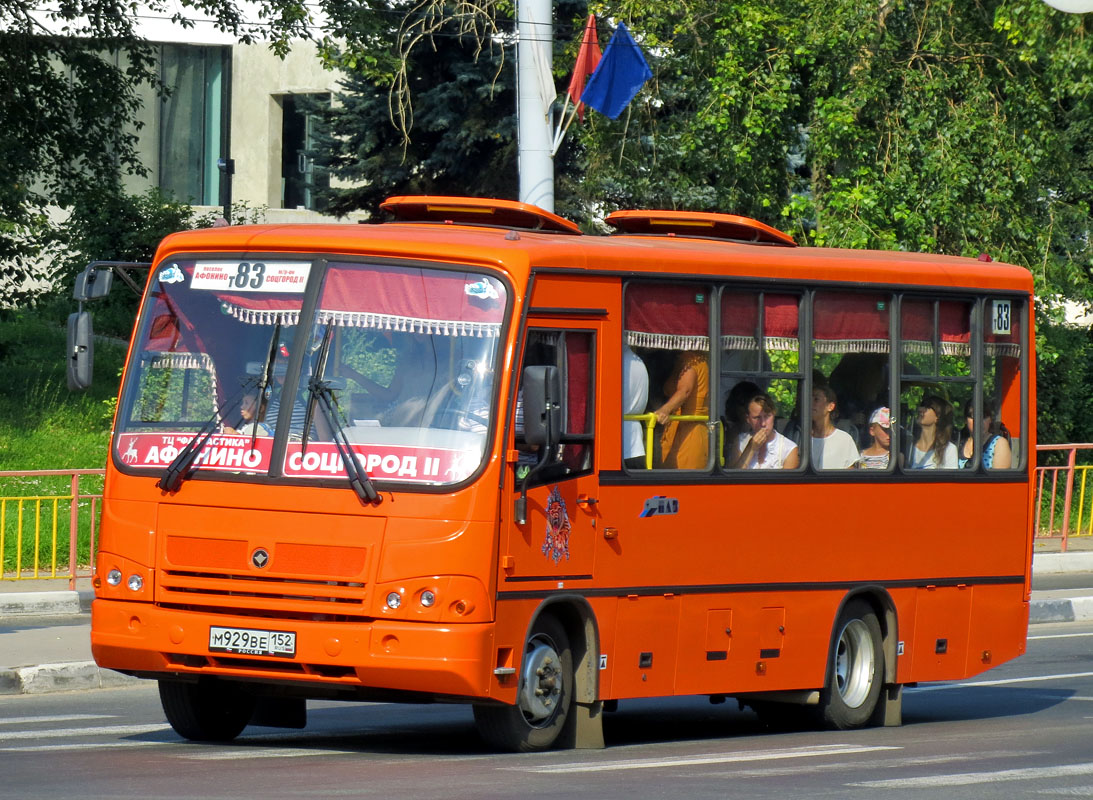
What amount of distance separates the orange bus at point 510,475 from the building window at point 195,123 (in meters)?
33.9

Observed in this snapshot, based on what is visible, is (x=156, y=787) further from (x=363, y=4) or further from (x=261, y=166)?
(x=261, y=166)

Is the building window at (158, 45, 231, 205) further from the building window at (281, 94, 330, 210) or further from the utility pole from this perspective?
the utility pole

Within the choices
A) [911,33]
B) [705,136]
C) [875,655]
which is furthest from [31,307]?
[875,655]

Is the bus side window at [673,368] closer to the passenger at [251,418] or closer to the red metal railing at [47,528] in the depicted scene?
the passenger at [251,418]

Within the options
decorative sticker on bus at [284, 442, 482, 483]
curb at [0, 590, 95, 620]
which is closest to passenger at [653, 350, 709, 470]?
decorative sticker on bus at [284, 442, 482, 483]

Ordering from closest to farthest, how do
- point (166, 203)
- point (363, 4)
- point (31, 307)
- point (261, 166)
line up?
point (363, 4) < point (31, 307) < point (166, 203) < point (261, 166)

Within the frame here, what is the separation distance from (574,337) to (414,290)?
0.98 meters

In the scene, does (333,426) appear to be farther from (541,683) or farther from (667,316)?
(667,316)

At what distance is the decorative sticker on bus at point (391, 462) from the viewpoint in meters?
9.65

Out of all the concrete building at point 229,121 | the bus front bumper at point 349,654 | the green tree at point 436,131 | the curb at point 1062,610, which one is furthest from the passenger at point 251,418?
the concrete building at point 229,121

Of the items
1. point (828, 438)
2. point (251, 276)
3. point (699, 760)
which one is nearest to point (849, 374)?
point (828, 438)

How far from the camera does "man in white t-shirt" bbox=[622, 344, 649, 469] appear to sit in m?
10.8

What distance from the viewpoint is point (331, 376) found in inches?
390

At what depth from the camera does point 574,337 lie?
10.5 meters
